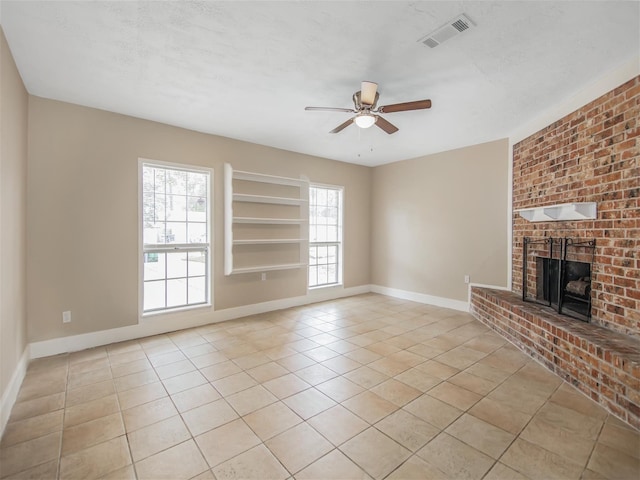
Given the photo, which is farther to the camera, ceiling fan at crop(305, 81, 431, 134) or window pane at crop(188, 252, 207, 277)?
window pane at crop(188, 252, 207, 277)

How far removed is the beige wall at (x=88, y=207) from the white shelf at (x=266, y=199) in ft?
1.16

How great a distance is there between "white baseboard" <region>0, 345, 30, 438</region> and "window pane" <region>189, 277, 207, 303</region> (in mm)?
1724

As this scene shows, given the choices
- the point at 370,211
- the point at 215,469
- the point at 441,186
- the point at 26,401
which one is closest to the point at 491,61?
the point at 441,186

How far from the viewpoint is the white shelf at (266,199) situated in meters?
4.58

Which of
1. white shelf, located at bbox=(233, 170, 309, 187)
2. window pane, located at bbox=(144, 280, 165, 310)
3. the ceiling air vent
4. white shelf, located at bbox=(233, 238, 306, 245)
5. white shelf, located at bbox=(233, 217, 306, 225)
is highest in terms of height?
the ceiling air vent

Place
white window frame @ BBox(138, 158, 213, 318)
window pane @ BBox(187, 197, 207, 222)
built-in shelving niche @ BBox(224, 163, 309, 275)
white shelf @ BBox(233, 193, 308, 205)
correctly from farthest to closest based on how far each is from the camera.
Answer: white shelf @ BBox(233, 193, 308, 205)
built-in shelving niche @ BBox(224, 163, 309, 275)
window pane @ BBox(187, 197, 207, 222)
white window frame @ BBox(138, 158, 213, 318)

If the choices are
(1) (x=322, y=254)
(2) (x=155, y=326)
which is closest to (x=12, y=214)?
(2) (x=155, y=326)

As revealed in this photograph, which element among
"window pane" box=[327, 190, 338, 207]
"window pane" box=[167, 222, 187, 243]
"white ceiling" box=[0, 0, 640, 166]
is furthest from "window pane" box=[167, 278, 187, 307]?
"window pane" box=[327, 190, 338, 207]

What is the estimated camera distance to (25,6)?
1.93 m

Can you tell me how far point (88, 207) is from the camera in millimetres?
3449

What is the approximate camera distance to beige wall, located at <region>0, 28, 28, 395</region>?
222cm

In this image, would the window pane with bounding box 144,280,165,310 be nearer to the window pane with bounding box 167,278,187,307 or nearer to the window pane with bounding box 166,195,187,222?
the window pane with bounding box 167,278,187,307

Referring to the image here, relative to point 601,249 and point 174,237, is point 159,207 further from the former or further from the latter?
point 601,249

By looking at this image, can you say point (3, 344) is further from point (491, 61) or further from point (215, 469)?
point (491, 61)
